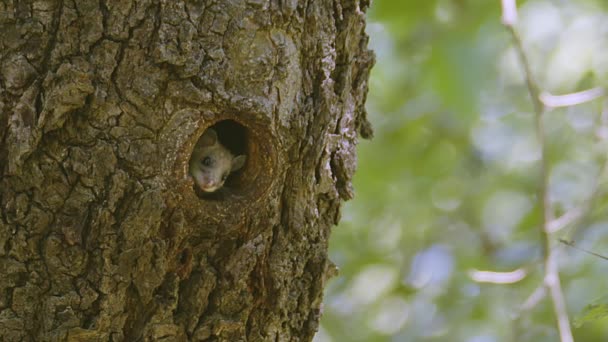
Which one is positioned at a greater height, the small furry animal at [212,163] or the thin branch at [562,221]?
the thin branch at [562,221]

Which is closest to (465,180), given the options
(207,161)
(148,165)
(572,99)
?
(572,99)

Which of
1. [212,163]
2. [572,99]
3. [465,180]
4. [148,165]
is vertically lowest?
[148,165]

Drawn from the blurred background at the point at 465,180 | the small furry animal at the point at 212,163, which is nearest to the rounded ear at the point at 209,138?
the small furry animal at the point at 212,163

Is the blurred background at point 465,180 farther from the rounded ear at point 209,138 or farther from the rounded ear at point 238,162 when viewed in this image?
the rounded ear at point 238,162

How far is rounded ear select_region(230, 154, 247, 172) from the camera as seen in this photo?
8.33 feet

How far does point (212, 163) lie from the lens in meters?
3.18

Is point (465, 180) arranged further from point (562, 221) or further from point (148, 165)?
point (148, 165)

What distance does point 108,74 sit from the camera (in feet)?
6.91

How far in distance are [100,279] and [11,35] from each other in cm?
67

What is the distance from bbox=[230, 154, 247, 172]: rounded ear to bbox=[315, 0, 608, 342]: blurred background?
1.08 meters

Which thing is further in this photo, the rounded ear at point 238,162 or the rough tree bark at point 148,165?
the rounded ear at point 238,162

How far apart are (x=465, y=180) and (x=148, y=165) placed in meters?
4.20

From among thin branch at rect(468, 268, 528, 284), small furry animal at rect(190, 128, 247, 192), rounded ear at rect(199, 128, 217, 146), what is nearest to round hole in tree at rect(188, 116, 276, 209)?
small furry animal at rect(190, 128, 247, 192)

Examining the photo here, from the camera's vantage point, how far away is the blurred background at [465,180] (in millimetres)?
3848
